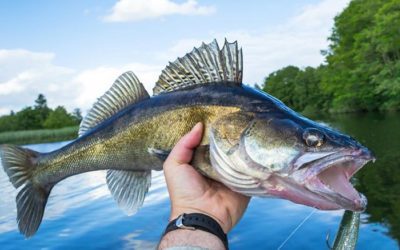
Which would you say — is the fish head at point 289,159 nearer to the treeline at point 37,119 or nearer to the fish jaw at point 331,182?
the fish jaw at point 331,182

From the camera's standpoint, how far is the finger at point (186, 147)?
283 cm

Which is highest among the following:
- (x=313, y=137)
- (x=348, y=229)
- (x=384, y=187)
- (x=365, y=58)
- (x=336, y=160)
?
(x=365, y=58)

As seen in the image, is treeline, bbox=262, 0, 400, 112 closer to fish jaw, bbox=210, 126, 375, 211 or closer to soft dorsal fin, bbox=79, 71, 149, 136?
soft dorsal fin, bbox=79, 71, 149, 136

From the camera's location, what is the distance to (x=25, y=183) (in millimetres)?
3893

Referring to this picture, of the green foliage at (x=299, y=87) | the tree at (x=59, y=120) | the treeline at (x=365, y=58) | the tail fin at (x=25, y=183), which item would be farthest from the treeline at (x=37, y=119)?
the tail fin at (x=25, y=183)

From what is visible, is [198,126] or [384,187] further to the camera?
[384,187]

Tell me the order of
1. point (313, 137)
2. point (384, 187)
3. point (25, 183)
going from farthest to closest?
point (384, 187)
point (25, 183)
point (313, 137)

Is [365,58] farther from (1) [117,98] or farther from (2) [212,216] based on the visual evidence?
(2) [212,216]

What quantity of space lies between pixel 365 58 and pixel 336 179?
1873 inches

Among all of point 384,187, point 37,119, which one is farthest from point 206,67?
point 37,119

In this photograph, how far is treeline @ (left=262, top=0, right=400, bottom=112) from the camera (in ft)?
135

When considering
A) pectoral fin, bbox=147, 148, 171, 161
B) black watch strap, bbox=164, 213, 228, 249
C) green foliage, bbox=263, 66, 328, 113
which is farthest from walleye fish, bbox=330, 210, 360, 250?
green foliage, bbox=263, 66, 328, 113

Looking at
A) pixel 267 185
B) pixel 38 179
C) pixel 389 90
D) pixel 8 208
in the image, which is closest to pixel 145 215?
pixel 8 208

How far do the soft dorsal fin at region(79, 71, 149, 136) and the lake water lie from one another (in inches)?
148
